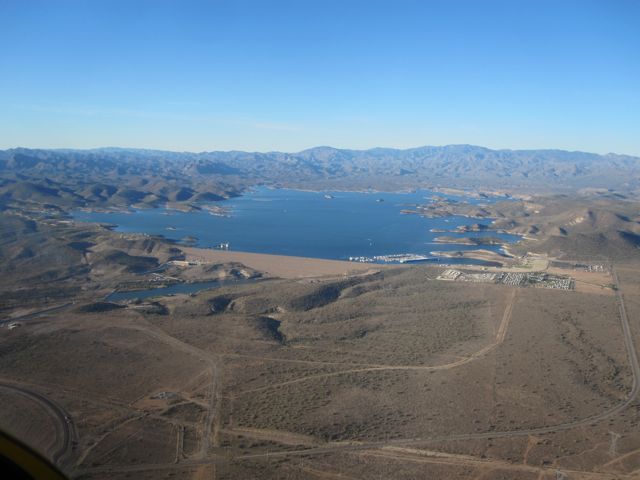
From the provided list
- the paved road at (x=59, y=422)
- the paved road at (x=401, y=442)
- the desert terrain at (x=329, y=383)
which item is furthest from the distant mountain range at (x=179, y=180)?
the paved road at (x=401, y=442)

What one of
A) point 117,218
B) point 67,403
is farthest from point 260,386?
point 117,218

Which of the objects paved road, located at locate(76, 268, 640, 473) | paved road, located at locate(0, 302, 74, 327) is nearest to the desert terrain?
paved road, located at locate(76, 268, 640, 473)

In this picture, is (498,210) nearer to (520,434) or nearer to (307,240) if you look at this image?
(307,240)

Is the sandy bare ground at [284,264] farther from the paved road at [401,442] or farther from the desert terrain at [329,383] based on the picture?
the paved road at [401,442]

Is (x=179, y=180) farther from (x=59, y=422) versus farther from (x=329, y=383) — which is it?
(x=59, y=422)

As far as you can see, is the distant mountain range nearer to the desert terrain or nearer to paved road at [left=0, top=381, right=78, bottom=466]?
the desert terrain
